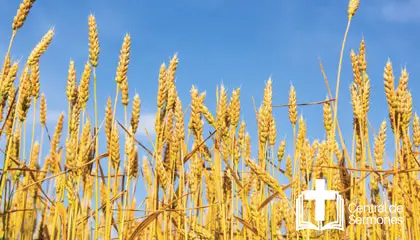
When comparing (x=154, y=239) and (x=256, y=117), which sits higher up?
(x=256, y=117)

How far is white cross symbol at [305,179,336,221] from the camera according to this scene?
2543mm

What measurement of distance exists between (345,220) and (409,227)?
11.9 inches

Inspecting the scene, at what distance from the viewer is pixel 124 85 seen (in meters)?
2.28

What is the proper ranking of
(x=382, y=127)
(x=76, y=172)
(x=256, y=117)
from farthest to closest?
1. (x=382, y=127)
2. (x=256, y=117)
3. (x=76, y=172)

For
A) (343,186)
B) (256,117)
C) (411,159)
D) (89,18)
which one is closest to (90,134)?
(89,18)

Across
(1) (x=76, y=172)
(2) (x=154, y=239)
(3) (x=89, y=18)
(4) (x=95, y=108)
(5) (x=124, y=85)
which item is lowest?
(2) (x=154, y=239)

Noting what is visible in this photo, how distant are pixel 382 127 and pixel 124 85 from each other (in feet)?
4.36

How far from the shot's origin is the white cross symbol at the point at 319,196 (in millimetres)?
2543

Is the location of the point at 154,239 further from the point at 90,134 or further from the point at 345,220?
the point at 345,220

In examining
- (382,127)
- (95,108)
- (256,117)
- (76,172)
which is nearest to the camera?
(95,108)

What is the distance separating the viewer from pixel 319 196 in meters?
2.56

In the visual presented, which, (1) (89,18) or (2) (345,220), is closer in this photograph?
(1) (89,18)

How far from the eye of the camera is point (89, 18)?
233cm

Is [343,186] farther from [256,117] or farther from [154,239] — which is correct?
[154,239]
